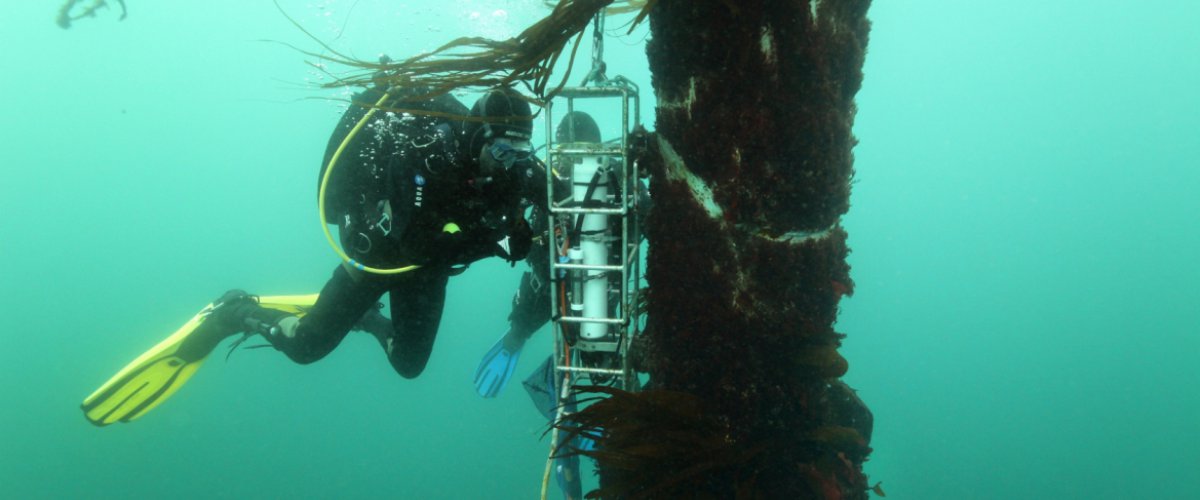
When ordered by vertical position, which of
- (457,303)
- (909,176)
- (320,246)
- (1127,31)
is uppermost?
(1127,31)

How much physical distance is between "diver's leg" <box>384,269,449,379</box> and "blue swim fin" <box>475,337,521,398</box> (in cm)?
60

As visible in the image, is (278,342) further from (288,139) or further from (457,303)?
(288,139)

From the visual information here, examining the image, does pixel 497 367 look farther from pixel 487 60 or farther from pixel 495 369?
pixel 487 60

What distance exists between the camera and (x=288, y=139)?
67.6 meters

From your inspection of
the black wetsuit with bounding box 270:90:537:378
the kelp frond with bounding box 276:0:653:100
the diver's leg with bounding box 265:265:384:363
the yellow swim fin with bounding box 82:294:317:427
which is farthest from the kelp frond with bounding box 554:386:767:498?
the yellow swim fin with bounding box 82:294:317:427

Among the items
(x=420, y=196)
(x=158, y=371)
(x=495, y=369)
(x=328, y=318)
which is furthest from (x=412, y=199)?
(x=158, y=371)

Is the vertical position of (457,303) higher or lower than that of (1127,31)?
lower

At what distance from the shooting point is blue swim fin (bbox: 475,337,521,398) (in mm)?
5256

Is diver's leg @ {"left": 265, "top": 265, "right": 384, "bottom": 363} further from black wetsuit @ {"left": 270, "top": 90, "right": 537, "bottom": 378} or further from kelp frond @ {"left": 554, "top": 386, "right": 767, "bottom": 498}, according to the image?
kelp frond @ {"left": 554, "top": 386, "right": 767, "bottom": 498}

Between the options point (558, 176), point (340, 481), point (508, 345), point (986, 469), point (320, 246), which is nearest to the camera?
point (558, 176)

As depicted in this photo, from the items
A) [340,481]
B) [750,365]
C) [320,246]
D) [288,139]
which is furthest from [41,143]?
[750,365]

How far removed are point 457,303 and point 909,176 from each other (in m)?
47.4

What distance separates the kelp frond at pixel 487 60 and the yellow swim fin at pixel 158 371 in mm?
5430

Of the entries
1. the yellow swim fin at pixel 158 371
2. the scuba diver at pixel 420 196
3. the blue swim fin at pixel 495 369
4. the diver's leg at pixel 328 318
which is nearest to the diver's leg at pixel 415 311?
the scuba diver at pixel 420 196
